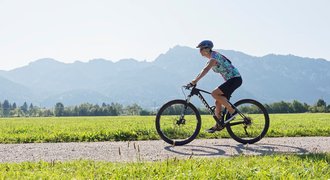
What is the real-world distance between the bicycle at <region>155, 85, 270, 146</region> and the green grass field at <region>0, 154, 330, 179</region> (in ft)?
11.3

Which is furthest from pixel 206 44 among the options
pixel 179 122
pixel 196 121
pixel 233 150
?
pixel 233 150

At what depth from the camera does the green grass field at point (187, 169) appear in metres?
5.64

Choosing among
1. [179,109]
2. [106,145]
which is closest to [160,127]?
[179,109]

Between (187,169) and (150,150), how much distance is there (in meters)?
3.02

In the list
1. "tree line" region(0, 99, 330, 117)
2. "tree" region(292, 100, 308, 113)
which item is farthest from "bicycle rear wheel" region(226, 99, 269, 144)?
"tree" region(292, 100, 308, 113)

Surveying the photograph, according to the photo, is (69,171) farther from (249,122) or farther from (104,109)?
(104,109)

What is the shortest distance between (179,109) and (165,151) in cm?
197

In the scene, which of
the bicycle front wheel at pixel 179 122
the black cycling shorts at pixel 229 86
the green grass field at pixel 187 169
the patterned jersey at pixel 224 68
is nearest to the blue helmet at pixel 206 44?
the patterned jersey at pixel 224 68

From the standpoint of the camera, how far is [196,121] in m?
10.7

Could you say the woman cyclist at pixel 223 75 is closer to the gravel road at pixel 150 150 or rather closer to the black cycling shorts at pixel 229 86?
the black cycling shorts at pixel 229 86

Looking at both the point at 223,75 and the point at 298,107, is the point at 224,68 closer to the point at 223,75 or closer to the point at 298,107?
the point at 223,75

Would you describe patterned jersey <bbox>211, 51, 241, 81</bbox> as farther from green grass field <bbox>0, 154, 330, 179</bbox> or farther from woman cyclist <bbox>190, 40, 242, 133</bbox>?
green grass field <bbox>0, 154, 330, 179</bbox>

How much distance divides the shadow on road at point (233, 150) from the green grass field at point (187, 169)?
4.84ft

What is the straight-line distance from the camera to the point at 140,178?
558cm
